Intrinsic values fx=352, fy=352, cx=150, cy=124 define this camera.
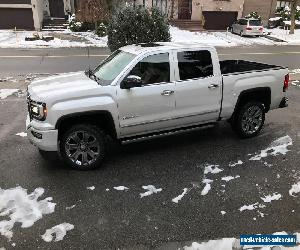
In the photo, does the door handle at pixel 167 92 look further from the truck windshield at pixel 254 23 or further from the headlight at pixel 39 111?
the truck windshield at pixel 254 23

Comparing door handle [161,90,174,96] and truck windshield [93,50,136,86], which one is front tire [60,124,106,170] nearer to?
truck windshield [93,50,136,86]

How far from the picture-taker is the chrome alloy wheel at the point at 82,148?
6141 millimetres

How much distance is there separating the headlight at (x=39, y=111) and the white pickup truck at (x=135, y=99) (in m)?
0.02

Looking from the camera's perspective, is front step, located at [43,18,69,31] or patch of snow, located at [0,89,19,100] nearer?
patch of snow, located at [0,89,19,100]

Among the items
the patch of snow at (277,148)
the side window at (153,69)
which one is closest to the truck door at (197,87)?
the side window at (153,69)

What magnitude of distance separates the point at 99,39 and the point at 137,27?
1640 centimetres

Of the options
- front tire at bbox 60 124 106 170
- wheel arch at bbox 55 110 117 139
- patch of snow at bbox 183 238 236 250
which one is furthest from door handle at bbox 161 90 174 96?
patch of snow at bbox 183 238 236 250

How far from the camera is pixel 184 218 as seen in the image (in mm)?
5004

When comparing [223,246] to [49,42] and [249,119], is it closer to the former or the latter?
[249,119]

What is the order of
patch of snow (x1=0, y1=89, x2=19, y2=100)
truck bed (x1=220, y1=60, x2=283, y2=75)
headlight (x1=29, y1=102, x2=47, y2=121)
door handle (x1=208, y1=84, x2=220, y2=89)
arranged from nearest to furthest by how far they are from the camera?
headlight (x1=29, y1=102, x2=47, y2=121) < door handle (x1=208, y1=84, x2=220, y2=89) < truck bed (x1=220, y1=60, x2=283, y2=75) < patch of snow (x1=0, y1=89, x2=19, y2=100)

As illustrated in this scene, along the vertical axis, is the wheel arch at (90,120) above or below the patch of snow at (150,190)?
above

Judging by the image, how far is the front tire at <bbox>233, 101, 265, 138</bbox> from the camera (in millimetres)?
7516

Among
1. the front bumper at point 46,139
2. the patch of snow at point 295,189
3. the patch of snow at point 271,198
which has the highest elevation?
the front bumper at point 46,139

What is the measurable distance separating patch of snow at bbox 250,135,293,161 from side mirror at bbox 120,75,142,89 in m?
2.68
